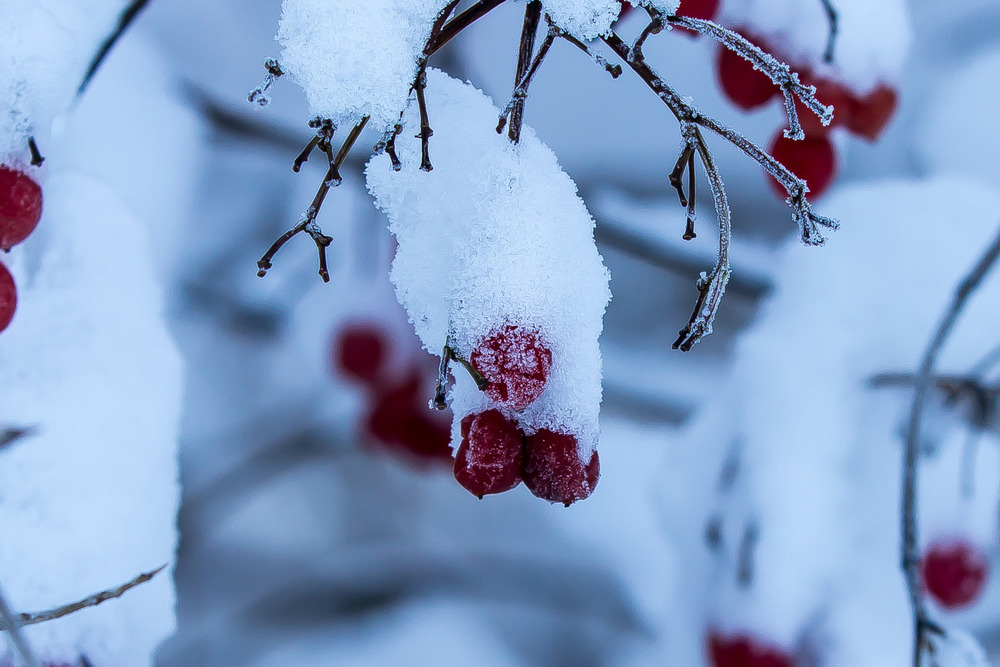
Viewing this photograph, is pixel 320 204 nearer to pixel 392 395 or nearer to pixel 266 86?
pixel 266 86

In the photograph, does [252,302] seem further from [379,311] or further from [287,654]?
[287,654]

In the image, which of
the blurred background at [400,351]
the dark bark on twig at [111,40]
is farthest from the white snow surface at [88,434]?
the blurred background at [400,351]

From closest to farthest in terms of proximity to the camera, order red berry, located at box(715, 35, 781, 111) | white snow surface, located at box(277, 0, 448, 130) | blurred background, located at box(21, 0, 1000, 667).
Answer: white snow surface, located at box(277, 0, 448, 130) → red berry, located at box(715, 35, 781, 111) → blurred background, located at box(21, 0, 1000, 667)

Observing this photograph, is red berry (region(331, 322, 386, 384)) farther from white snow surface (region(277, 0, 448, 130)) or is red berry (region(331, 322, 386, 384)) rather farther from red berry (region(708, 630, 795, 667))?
white snow surface (region(277, 0, 448, 130))

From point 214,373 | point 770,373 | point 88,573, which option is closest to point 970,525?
point 770,373

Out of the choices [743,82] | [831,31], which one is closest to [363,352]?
[743,82]

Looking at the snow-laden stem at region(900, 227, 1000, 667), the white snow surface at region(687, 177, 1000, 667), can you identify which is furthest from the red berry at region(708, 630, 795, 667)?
the snow-laden stem at region(900, 227, 1000, 667)
